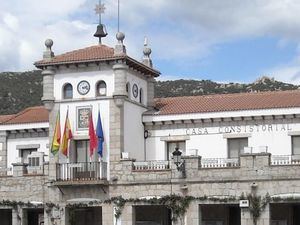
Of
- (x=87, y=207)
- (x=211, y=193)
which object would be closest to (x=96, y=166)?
(x=87, y=207)

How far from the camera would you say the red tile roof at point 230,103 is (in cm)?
3956

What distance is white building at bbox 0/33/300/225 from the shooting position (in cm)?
3650

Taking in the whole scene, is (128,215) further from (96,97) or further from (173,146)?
(96,97)

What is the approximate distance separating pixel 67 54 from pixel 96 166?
643 centimetres

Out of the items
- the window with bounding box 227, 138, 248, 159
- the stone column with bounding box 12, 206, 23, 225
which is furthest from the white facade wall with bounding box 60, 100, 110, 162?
the window with bounding box 227, 138, 248, 159

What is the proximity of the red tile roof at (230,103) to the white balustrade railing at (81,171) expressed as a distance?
4.92m

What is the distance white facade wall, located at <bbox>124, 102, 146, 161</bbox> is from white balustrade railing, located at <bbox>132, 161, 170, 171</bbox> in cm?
140

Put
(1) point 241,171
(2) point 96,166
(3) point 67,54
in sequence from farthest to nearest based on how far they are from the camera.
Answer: (3) point 67,54, (2) point 96,166, (1) point 241,171

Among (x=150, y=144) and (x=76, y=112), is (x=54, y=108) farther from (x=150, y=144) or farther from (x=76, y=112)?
(x=150, y=144)

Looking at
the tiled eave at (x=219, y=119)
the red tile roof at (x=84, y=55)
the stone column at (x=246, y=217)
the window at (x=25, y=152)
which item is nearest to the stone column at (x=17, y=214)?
the window at (x=25, y=152)

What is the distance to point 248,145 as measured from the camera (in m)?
39.6

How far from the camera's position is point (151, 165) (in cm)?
3769

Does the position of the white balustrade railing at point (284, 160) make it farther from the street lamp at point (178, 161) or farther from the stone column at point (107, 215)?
the stone column at point (107, 215)

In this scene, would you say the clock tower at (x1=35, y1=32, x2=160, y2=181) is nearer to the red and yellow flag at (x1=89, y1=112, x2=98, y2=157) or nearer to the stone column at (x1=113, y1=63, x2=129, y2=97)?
the stone column at (x1=113, y1=63, x2=129, y2=97)
